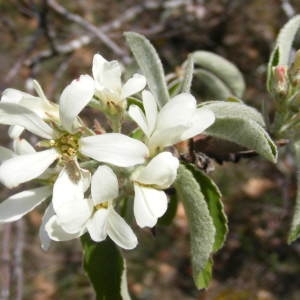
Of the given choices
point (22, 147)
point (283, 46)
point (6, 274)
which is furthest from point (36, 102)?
point (6, 274)

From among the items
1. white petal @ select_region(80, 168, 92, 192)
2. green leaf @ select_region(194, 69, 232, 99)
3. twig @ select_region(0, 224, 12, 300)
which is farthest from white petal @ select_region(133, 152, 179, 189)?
twig @ select_region(0, 224, 12, 300)

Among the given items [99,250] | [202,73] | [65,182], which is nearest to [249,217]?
[202,73]

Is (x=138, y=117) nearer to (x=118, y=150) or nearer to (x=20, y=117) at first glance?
(x=118, y=150)

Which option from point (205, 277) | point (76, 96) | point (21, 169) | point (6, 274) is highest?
point (76, 96)

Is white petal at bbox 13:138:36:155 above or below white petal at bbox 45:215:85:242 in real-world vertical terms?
above

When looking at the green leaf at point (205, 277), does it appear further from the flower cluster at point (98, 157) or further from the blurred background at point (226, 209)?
the blurred background at point (226, 209)

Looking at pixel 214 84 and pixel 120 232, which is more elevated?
pixel 120 232

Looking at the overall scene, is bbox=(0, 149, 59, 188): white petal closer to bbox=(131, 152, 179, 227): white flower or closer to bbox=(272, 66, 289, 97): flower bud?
bbox=(131, 152, 179, 227): white flower
